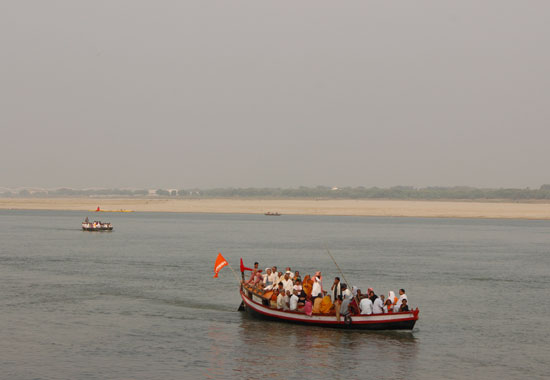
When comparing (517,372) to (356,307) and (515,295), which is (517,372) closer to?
(356,307)

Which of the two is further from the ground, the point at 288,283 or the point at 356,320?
the point at 288,283

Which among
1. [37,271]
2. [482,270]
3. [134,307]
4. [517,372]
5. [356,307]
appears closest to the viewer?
[517,372]

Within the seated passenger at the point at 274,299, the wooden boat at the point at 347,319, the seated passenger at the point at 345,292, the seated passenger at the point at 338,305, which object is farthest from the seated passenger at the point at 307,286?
the seated passenger at the point at 338,305

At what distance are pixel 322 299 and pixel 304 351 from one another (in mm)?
3923

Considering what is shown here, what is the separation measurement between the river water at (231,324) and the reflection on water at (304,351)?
1.9 inches

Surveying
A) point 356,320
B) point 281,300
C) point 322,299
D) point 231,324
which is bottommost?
point 231,324

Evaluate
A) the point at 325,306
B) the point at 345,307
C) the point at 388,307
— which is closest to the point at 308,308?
the point at 325,306

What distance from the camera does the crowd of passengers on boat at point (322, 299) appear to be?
3002 centimetres

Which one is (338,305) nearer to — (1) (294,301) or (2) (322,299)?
(2) (322,299)

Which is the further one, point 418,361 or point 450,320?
point 450,320

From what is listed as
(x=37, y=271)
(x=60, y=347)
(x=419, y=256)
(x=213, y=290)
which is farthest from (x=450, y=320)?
(x=419, y=256)

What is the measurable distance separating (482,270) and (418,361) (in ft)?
114

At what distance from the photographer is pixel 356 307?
3017 cm

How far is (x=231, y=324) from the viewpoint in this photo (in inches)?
1309
